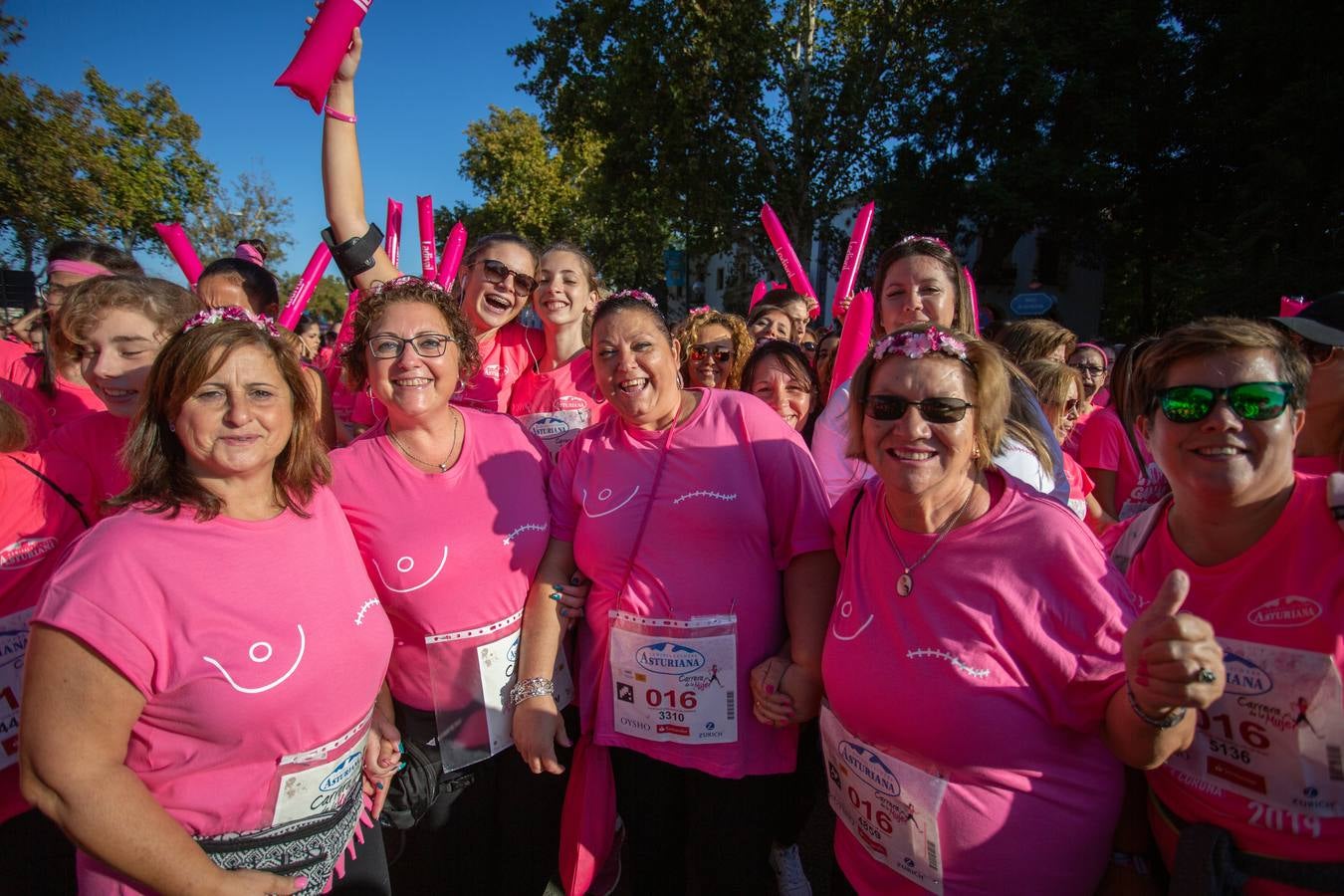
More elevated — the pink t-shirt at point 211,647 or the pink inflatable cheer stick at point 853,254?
the pink inflatable cheer stick at point 853,254

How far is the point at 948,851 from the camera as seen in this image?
1.67 m

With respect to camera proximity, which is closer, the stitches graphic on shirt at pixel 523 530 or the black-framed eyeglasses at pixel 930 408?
the black-framed eyeglasses at pixel 930 408

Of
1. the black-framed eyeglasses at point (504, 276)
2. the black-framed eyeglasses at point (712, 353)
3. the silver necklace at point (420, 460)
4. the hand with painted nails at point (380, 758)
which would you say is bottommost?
the hand with painted nails at point (380, 758)

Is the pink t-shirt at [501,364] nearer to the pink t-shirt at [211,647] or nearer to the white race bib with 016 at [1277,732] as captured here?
the pink t-shirt at [211,647]

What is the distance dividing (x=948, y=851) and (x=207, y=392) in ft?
7.17

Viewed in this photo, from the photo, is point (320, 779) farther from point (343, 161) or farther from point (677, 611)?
point (343, 161)

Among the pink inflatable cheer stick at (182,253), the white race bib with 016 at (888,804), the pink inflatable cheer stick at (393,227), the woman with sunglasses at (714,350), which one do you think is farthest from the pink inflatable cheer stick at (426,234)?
the white race bib with 016 at (888,804)

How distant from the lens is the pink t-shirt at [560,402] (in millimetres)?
3250

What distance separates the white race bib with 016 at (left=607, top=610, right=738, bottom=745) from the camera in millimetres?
2139

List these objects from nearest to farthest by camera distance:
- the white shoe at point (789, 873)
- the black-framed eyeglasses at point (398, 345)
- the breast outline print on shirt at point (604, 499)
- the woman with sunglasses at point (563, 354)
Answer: the breast outline print on shirt at point (604, 499), the black-framed eyeglasses at point (398, 345), the white shoe at point (789, 873), the woman with sunglasses at point (563, 354)

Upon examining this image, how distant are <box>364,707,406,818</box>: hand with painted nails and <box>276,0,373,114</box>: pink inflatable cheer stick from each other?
2346 millimetres

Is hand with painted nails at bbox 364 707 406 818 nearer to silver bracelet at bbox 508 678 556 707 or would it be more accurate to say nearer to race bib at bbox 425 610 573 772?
race bib at bbox 425 610 573 772

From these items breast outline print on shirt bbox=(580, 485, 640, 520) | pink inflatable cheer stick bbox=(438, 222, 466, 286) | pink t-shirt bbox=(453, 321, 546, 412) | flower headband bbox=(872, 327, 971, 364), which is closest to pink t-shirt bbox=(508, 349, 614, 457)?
pink t-shirt bbox=(453, 321, 546, 412)

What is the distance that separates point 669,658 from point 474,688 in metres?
0.65
